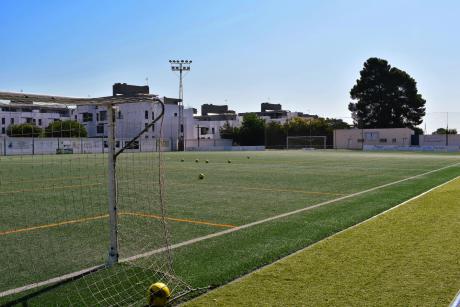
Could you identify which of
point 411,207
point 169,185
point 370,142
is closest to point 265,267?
point 411,207

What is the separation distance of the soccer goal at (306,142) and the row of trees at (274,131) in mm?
859

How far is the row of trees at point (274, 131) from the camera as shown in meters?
83.9

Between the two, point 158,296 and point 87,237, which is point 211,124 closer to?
point 87,237

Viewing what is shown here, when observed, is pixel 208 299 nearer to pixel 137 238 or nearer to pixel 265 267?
pixel 265 267

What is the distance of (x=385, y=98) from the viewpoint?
85.8 meters

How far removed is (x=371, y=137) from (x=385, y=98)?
453 inches

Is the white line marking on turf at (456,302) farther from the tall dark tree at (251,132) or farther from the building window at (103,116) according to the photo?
the tall dark tree at (251,132)

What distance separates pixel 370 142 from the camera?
78.6m

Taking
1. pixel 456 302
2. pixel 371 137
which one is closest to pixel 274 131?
pixel 371 137

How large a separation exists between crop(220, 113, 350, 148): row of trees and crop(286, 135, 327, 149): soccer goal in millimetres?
859

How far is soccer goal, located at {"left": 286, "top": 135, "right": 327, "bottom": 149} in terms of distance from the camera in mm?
81812

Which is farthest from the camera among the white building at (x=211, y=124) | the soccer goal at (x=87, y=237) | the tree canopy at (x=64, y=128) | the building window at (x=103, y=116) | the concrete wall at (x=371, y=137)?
the white building at (x=211, y=124)

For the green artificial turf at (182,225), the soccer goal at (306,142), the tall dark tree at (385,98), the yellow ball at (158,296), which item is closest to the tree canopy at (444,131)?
the tall dark tree at (385,98)

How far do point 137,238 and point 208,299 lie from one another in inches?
123
